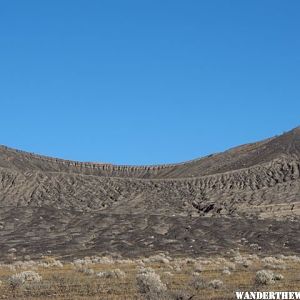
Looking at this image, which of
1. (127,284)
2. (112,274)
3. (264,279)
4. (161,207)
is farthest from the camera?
(161,207)

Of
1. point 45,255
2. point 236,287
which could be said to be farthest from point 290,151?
point 236,287

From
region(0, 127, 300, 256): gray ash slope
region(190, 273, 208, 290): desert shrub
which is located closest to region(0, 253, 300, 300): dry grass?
region(190, 273, 208, 290): desert shrub

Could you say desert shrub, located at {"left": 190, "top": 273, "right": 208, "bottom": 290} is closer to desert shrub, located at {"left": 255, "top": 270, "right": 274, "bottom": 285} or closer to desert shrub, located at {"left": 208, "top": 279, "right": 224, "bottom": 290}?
desert shrub, located at {"left": 208, "top": 279, "right": 224, "bottom": 290}

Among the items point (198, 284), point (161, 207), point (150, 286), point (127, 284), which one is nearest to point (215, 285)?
point (198, 284)

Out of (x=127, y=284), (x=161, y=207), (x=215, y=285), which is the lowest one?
(x=215, y=285)

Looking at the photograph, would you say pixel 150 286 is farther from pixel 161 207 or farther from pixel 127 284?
pixel 161 207

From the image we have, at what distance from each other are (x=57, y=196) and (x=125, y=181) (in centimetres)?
1932

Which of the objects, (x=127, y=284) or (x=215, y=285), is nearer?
(x=215, y=285)

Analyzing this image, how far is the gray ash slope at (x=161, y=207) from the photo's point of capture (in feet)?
186

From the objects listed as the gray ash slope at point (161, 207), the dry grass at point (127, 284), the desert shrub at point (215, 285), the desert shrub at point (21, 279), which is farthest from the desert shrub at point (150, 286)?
the gray ash slope at point (161, 207)

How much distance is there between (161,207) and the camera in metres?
118

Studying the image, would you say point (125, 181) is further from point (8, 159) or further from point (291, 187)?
point (8, 159)

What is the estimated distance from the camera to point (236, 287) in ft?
73.3

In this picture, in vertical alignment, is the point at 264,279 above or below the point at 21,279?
below
